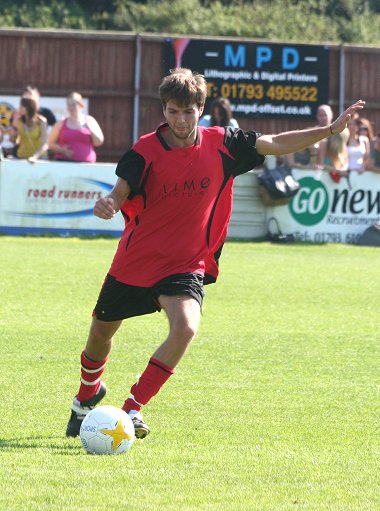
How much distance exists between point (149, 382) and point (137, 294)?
48 cm

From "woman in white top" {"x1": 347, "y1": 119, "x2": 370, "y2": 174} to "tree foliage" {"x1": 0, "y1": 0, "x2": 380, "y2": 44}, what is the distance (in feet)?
82.8

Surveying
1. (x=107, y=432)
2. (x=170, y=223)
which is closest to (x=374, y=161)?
(x=170, y=223)

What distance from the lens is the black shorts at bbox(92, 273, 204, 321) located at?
6531 millimetres

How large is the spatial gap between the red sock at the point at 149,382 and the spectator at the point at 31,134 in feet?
41.2

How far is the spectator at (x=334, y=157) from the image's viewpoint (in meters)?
19.5

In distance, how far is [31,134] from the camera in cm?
1909

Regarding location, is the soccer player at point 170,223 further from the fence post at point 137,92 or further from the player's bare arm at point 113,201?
the fence post at point 137,92

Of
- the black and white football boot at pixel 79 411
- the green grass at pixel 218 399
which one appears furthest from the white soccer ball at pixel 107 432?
the black and white football boot at pixel 79 411

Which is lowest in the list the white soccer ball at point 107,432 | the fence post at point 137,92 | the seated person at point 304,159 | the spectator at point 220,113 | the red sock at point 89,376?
the white soccer ball at point 107,432

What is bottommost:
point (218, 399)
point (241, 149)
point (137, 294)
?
point (218, 399)

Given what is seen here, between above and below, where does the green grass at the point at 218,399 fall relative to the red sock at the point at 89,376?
below

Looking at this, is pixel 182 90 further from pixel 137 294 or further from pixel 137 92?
pixel 137 92

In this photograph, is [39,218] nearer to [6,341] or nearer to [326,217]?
[326,217]

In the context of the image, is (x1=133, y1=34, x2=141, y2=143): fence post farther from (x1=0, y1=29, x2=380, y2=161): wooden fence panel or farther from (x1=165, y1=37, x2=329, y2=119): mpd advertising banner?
(x1=165, y1=37, x2=329, y2=119): mpd advertising banner
